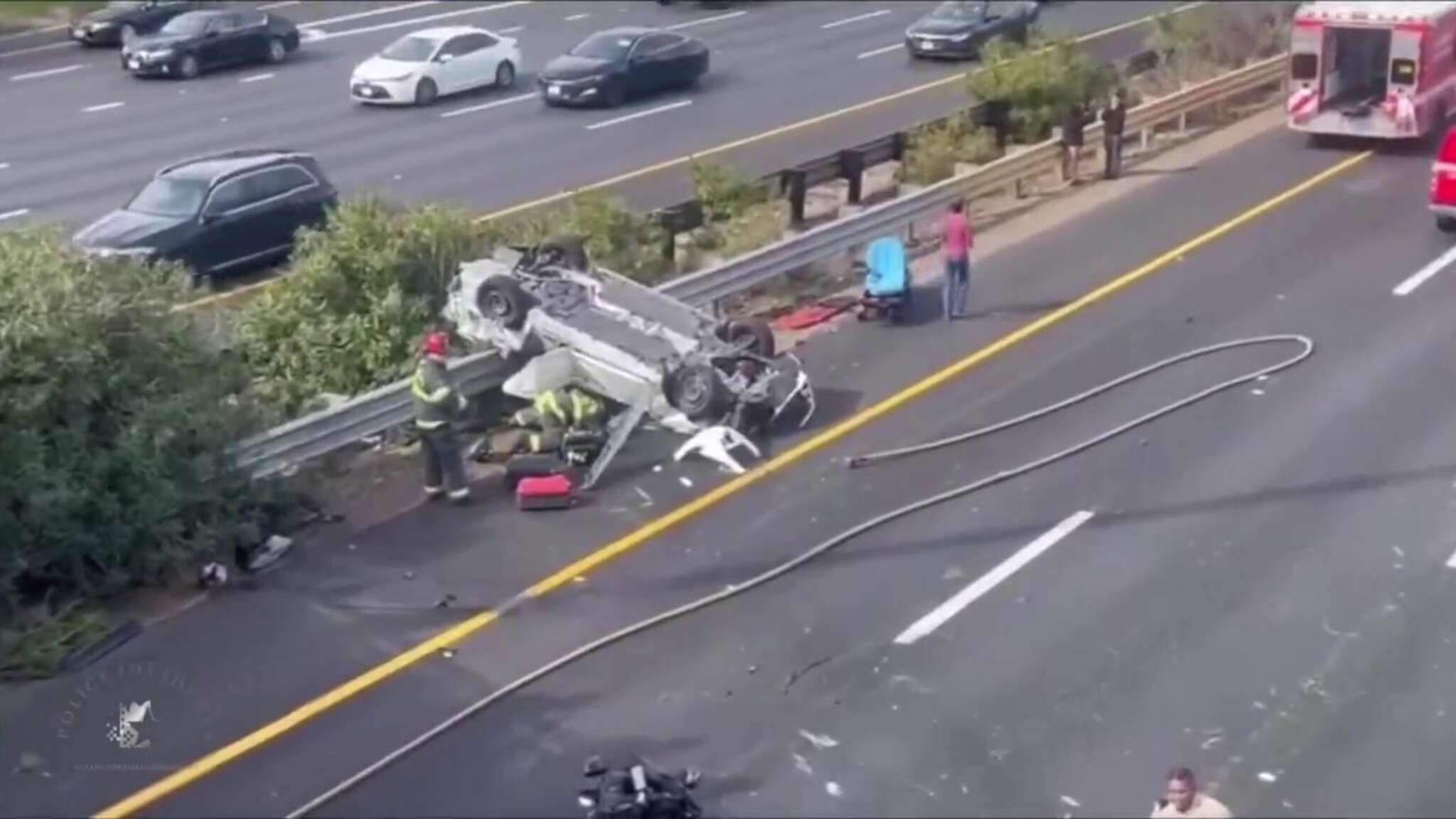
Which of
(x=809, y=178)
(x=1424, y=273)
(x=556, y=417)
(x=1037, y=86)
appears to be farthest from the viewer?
(x=1037, y=86)

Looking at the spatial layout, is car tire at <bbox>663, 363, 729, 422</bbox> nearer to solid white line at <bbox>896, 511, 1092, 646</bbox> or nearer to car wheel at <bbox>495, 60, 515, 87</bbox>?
solid white line at <bbox>896, 511, 1092, 646</bbox>

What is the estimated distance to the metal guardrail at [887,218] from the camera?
2059cm

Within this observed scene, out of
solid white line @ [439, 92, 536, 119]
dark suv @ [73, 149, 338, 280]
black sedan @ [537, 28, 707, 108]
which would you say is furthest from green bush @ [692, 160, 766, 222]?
black sedan @ [537, 28, 707, 108]

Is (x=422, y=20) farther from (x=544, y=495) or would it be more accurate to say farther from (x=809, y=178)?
(x=544, y=495)

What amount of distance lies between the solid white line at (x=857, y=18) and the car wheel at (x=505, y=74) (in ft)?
37.6

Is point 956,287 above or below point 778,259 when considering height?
below

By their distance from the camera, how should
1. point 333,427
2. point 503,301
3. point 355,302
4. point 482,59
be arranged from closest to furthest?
point 333,427 → point 503,301 → point 355,302 → point 482,59

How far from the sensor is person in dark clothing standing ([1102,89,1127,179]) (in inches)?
1126

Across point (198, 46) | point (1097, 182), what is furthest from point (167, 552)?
point (198, 46)

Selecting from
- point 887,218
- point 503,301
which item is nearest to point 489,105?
point 887,218

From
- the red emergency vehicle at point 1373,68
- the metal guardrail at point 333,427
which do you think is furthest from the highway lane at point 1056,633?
the red emergency vehicle at point 1373,68

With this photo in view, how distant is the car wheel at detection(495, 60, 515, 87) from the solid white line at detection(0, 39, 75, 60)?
7304 millimetres

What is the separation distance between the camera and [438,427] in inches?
616

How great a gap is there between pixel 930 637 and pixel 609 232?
30.4 ft
